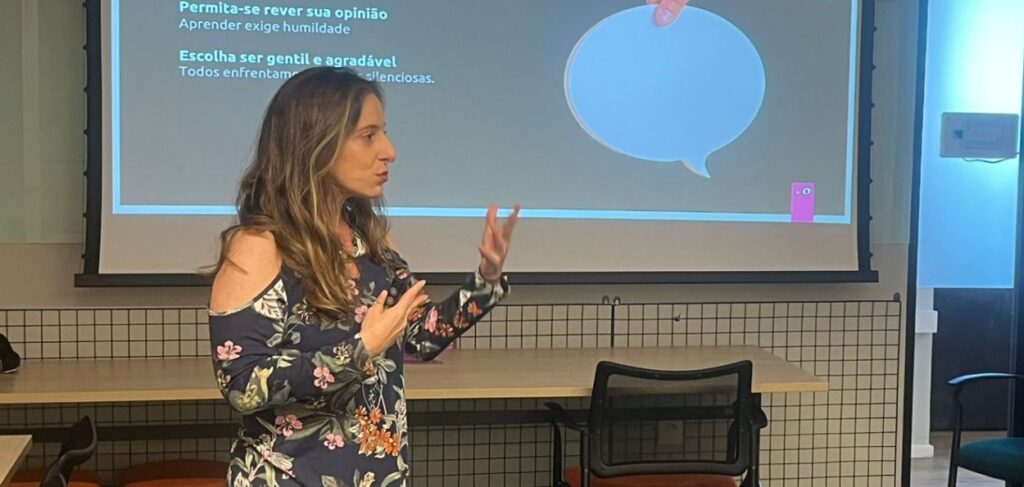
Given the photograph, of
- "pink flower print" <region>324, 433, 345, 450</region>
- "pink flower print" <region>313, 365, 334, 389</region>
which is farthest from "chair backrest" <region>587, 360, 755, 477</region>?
"pink flower print" <region>313, 365, 334, 389</region>

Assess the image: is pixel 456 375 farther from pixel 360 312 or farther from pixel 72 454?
pixel 360 312

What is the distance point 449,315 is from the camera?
1642 millimetres

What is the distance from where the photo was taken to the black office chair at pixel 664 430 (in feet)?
8.30

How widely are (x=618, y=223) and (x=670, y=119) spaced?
0.42 meters

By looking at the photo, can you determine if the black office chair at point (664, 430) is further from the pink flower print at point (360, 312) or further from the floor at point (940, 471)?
the floor at point (940, 471)

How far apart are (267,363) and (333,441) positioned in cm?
19

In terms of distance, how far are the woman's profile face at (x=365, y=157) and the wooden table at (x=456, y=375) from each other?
1199mm

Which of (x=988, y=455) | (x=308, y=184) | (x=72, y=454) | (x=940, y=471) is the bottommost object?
(x=940, y=471)

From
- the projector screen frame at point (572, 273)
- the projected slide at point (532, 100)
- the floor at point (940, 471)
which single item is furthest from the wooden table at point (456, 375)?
the floor at point (940, 471)

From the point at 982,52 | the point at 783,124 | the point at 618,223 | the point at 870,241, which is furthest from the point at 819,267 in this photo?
the point at 982,52

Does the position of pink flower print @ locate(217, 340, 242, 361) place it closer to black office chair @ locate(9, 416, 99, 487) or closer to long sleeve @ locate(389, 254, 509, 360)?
long sleeve @ locate(389, 254, 509, 360)

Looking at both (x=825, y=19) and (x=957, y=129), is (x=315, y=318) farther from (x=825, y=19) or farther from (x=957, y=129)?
(x=957, y=129)

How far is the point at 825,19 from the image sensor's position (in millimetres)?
3334

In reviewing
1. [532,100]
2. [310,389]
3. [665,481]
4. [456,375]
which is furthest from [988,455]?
[310,389]
